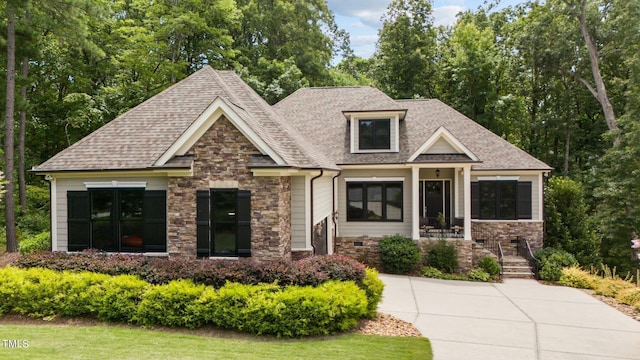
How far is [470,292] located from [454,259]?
2425 mm

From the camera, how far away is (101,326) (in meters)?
7.68

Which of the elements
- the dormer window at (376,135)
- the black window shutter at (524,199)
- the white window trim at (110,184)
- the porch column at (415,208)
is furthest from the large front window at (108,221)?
the black window shutter at (524,199)

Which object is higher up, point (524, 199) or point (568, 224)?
point (524, 199)

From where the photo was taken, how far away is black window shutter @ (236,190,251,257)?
955 centimetres

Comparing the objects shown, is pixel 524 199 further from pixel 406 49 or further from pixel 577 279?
pixel 406 49

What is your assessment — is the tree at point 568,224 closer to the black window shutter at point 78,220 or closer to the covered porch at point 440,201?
the covered porch at point 440,201

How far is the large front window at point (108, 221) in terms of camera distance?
10.7 metres

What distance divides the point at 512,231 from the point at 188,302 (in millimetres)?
14222

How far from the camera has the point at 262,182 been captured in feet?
31.2

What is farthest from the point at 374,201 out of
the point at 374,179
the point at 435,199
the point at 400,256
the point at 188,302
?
the point at 188,302

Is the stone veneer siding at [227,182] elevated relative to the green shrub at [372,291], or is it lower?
elevated

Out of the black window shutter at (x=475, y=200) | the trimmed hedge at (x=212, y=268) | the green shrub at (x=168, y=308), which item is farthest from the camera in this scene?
the black window shutter at (x=475, y=200)

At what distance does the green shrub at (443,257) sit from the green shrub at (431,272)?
298mm

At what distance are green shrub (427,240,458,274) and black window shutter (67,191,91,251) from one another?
1173 cm
